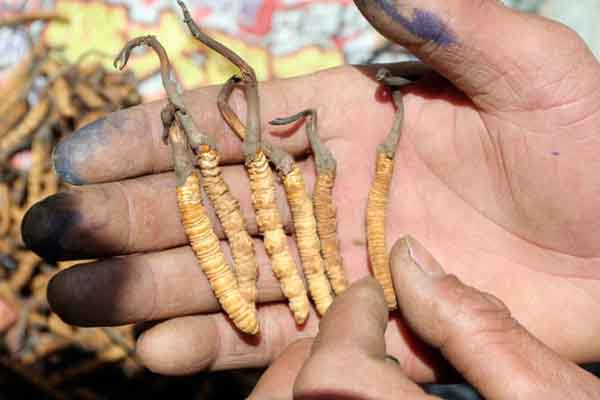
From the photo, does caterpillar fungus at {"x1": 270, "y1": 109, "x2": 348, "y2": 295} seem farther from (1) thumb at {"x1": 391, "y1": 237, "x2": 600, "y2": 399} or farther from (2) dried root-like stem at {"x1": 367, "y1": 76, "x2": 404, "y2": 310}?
(1) thumb at {"x1": 391, "y1": 237, "x2": 600, "y2": 399}

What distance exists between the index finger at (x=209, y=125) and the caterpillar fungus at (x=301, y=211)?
6 cm

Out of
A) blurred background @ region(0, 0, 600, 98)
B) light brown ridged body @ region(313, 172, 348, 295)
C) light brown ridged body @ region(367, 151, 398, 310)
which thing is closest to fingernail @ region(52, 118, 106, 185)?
light brown ridged body @ region(313, 172, 348, 295)

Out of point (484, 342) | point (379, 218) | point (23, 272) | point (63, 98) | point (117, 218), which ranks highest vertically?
point (63, 98)

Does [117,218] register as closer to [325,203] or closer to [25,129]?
[325,203]

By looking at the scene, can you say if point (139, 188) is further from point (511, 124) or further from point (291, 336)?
point (511, 124)

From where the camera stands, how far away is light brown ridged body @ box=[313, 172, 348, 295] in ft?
9.43

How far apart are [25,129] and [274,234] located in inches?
95.9

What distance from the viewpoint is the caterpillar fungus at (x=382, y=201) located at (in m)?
2.89

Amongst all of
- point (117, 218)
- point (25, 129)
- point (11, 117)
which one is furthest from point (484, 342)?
point (11, 117)

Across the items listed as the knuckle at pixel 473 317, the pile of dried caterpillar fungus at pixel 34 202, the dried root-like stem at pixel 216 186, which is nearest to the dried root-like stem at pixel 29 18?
the pile of dried caterpillar fungus at pixel 34 202

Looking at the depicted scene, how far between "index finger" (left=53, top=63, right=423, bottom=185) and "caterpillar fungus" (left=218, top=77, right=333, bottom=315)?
58 millimetres

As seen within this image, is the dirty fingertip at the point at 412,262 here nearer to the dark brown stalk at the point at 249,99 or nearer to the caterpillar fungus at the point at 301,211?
the caterpillar fungus at the point at 301,211

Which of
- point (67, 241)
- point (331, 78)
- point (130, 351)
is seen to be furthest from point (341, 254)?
point (130, 351)

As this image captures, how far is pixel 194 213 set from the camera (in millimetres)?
2641
